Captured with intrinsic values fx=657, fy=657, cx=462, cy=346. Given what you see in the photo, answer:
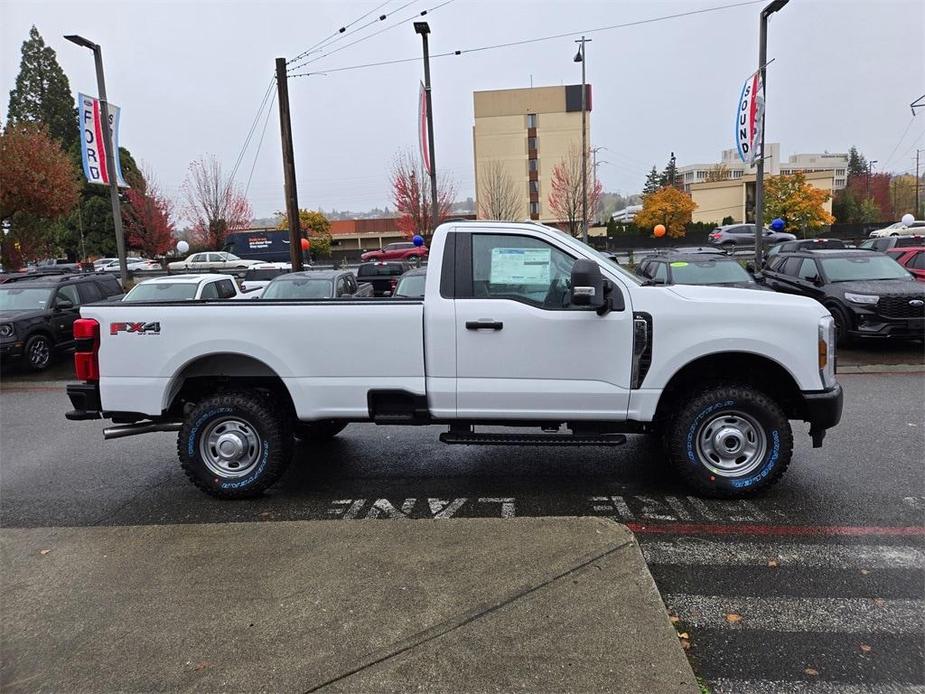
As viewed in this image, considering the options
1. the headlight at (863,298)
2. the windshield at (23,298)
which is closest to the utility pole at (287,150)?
the windshield at (23,298)

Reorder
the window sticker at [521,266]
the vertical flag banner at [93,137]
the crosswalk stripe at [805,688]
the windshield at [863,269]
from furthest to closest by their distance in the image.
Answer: the vertical flag banner at [93,137] → the windshield at [863,269] → the window sticker at [521,266] → the crosswalk stripe at [805,688]

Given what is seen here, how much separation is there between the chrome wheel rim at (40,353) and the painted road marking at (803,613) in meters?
12.3

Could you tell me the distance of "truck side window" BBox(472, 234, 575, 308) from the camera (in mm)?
4910

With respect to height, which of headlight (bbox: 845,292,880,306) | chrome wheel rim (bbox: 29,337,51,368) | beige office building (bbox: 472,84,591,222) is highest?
beige office building (bbox: 472,84,591,222)

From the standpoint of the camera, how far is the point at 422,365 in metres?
4.95

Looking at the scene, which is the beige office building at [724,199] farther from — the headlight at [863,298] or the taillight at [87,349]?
the taillight at [87,349]

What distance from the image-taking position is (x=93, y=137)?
56.4ft

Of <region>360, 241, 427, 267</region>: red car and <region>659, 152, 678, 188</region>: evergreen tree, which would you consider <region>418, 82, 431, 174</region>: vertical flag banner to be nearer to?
<region>360, 241, 427, 267</region>: red car

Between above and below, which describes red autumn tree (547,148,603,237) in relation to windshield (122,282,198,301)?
above

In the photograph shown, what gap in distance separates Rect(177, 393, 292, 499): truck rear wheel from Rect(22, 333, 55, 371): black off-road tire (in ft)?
28.8

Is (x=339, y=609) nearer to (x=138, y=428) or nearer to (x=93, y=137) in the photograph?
(x=138, y=428)

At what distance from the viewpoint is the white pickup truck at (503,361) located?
477cm

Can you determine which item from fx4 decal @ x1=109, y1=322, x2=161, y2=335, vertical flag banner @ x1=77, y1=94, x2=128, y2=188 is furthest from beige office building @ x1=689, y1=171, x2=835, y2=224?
fx4 decal @ x1=109, y1=322, x2=161, y2=335

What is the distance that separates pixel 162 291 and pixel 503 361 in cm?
944
